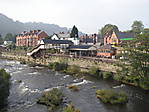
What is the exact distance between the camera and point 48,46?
6512 centimetres

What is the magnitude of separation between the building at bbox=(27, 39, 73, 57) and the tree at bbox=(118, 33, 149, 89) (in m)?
36.8

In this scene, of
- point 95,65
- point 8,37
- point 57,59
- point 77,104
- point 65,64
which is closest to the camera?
point 77,104

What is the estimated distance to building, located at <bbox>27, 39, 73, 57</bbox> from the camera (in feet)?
212

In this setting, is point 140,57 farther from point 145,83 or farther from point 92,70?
point 92,70

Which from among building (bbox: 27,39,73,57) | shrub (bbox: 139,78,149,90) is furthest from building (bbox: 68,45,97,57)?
shrub (bbox: 139,78,149,90)

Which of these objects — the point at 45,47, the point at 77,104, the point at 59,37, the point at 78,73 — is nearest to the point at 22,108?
the point at 77,104

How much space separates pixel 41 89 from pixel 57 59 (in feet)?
86.7

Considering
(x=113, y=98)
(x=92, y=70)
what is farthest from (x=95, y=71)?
(x=113, y=98)

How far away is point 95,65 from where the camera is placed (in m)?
45.3

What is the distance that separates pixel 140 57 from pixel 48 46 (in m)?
40.8

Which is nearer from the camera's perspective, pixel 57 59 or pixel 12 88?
pixel 12 88

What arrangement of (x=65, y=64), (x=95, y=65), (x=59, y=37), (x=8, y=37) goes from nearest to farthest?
(x=95, y=65)
(x=65, y=64)
(x=59, y=37)
(x=8, y=37)

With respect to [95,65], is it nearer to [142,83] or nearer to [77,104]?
[142,83]

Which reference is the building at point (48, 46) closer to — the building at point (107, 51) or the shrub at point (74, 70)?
the building at point (107, 51)
